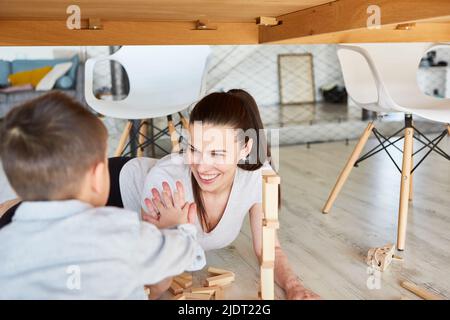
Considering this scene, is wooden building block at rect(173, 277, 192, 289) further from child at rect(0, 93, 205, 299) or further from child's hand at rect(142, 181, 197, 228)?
child at rect(0, 93, 205, 299)

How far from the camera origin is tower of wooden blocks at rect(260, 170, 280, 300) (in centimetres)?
103

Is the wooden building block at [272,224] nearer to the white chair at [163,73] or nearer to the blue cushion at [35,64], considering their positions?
the white chair at [163,73]

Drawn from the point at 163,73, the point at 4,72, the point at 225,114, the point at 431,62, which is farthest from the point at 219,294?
the point at 431,62

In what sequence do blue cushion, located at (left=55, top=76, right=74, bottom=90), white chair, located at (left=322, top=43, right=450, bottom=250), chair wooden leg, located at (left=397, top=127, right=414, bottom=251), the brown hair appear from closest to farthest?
the brown hair
chair wooden leg, located at (left=397, top=127, right=414, bottom=251)
white chair, located at (left=322, top=43, right=450, bottom=250)
blue cushion, located at (left=55, top=76, right=74, bottom=90)

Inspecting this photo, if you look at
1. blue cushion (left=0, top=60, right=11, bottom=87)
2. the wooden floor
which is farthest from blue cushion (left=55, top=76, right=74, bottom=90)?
the wooden floor

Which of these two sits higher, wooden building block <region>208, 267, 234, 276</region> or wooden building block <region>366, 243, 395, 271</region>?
wooden building block <region>366, 243, 395, 271</region>

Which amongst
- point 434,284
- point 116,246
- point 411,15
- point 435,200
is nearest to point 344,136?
point 435,200

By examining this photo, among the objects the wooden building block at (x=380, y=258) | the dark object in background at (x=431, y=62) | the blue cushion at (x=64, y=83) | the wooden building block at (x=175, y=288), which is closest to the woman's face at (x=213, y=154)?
the wooden building block at (x=175, y=288)

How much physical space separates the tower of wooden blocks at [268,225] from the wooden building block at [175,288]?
0.24 metres

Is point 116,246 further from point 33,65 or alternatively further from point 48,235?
point 33,65

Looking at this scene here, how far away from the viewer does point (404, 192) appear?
1.63m

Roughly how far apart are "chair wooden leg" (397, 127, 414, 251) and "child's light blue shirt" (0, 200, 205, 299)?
97cm

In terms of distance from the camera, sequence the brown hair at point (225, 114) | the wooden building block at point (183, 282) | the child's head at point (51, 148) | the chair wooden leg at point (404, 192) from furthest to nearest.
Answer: the chair wooden leg at point (404, 192)
the wooden building block at point (183, 282)
the brown hair at point (225, 114)
the child's head at point (51, 148)

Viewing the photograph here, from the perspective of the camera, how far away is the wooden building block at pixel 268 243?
1.06 meters
